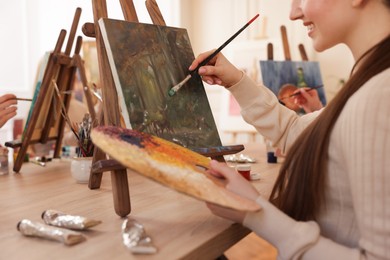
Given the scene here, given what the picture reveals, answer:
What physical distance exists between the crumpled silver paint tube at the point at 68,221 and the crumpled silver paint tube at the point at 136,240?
0.08m

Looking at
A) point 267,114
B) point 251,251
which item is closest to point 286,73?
point 251,251

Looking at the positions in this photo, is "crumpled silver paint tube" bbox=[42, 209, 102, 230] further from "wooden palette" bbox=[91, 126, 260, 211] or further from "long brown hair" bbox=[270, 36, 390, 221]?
"long brown hair" bbox=[270, 36, 390, 221]

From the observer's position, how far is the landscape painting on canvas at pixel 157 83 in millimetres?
1039

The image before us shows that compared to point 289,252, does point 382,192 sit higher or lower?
higher

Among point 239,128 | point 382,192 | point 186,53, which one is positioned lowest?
point 239,128

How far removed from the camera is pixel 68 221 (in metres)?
0.82

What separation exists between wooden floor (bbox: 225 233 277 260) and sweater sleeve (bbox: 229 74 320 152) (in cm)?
115

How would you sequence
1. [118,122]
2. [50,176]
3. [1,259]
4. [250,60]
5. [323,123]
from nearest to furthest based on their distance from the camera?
[1,259] < [323,123] < [118,122] < [50,176] < [250,60]

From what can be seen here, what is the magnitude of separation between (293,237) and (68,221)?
0.44m

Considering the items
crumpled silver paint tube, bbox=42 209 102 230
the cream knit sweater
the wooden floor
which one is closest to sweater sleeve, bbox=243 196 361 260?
the cream knit sweater

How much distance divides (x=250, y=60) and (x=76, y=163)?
Answer: 3158 millimetres

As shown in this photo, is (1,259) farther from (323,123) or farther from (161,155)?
(323,123)

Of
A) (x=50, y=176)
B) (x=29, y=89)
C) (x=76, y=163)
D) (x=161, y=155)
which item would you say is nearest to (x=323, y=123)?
(x=161, y=155)

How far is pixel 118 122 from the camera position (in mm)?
1022
